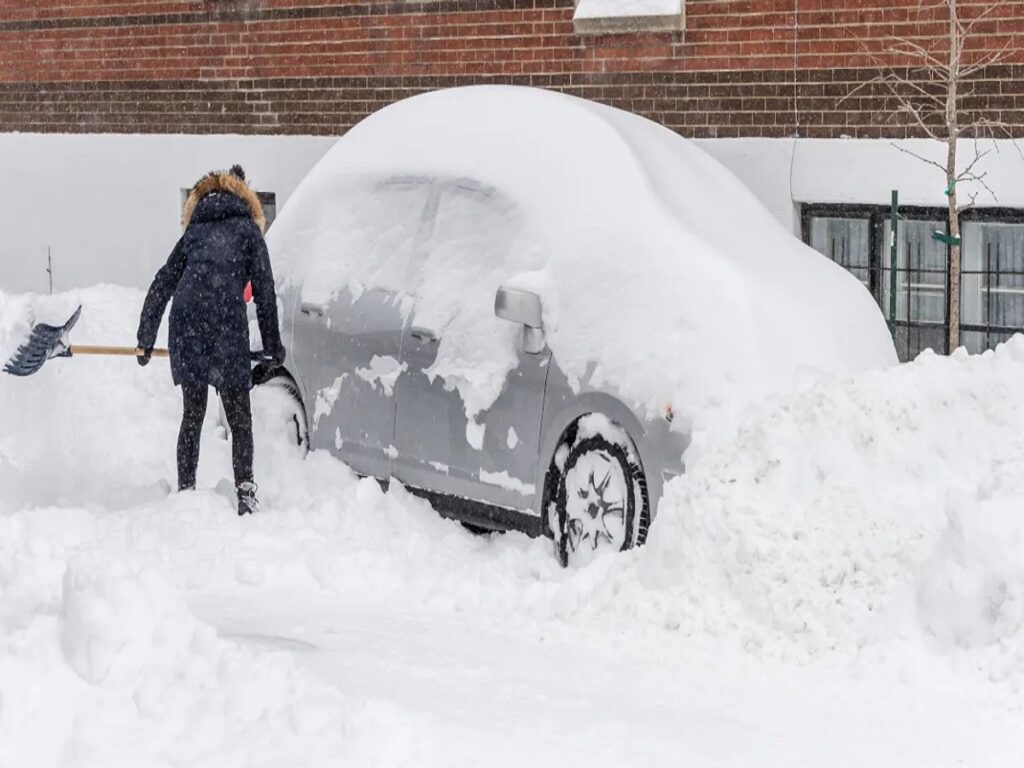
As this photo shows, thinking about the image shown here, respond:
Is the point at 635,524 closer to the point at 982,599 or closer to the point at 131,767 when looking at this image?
the point at 982,599

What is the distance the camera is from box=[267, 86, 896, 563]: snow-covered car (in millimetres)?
6953

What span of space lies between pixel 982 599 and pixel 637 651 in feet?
3.83

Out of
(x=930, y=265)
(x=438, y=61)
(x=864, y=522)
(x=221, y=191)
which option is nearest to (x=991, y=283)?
(x=930, y=265)

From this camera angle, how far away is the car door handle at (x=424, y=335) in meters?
7.82

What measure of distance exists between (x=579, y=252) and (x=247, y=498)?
191 cm

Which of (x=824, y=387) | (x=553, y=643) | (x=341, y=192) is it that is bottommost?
(x=553, y=643)

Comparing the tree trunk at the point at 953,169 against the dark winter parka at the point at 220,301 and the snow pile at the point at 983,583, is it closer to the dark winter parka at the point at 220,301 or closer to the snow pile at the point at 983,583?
the dark winter parka at the point at 220,301

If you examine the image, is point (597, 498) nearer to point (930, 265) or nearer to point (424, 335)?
point (424, 335)

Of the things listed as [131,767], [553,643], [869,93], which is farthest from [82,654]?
[869,93]

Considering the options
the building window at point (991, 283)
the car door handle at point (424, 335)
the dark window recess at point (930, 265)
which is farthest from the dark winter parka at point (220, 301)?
the building window at point (991, 283)

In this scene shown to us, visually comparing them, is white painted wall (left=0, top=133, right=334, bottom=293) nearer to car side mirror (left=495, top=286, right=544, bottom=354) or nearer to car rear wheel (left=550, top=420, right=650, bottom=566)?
car side mirror (left=495, top=286, right=544, bottom=354)

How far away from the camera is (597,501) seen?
7078 mm

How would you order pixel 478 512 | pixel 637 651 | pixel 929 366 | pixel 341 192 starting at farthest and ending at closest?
pixel 341 192 < pixel 478 512 < pixel 929 366 < pixel 637 651

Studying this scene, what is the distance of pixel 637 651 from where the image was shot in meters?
6.11
